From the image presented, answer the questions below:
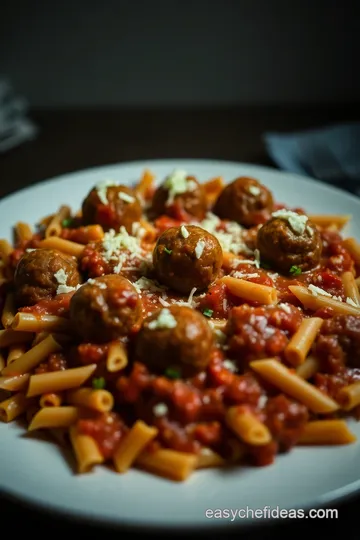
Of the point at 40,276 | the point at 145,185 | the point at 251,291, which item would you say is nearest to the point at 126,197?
the point at 145,185

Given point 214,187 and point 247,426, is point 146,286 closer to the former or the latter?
point 247,426

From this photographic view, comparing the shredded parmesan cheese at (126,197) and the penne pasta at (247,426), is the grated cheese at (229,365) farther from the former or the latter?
the shredded parmesan cheese at (126,197)

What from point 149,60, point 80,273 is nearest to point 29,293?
point 80,273

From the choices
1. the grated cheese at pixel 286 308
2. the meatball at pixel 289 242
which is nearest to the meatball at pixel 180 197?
the meatball at pixel 289 242

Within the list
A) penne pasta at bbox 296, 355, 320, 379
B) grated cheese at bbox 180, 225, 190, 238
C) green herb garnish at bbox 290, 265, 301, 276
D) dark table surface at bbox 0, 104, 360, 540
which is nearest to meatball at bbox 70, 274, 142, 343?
grated cheese at bbox 180, 225, 190, 238

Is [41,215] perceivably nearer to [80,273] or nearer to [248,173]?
[80,273]

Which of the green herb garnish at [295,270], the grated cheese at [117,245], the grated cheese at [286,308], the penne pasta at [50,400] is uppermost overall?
the grated cheese at [117,245]

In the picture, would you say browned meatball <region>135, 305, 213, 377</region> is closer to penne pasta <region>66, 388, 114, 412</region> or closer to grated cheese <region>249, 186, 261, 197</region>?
penne pasta <region>66, 388, 114, 412</region>
